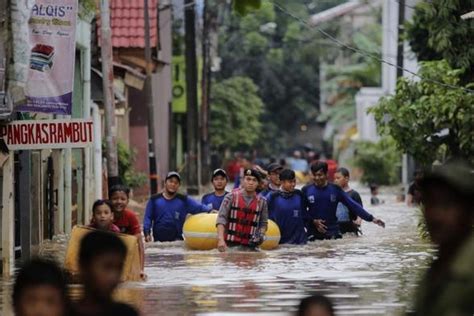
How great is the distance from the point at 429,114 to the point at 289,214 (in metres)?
5.84

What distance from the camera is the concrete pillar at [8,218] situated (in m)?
21.8

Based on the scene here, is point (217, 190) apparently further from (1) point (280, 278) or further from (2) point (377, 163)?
(2) point (377, 163)

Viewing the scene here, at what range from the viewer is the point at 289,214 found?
25.3m

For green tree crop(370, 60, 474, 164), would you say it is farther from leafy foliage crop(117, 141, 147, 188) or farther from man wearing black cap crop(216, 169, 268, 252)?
leafy foliage crop(117, 141, 147, 188)

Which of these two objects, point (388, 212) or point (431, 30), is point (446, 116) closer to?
point (431, 30)

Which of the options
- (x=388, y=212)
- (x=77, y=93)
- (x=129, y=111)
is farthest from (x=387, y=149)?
(x=77, y=93)

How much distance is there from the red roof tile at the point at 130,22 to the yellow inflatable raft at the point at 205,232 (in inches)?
779

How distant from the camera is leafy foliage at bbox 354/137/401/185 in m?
61.9

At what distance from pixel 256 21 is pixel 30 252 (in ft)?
252

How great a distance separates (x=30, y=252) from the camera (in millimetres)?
24906

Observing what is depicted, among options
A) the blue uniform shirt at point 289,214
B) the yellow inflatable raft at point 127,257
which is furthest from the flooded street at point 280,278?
the blue uniform shirt at point 289,214

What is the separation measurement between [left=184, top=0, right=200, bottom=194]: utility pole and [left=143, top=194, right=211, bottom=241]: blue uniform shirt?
29.2 metres

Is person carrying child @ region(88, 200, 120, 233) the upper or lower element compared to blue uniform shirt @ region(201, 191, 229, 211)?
upper

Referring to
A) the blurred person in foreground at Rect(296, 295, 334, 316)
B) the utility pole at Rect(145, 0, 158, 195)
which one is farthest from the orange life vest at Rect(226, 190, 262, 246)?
the utility pole at Rect(145, 0, 158, 195)
